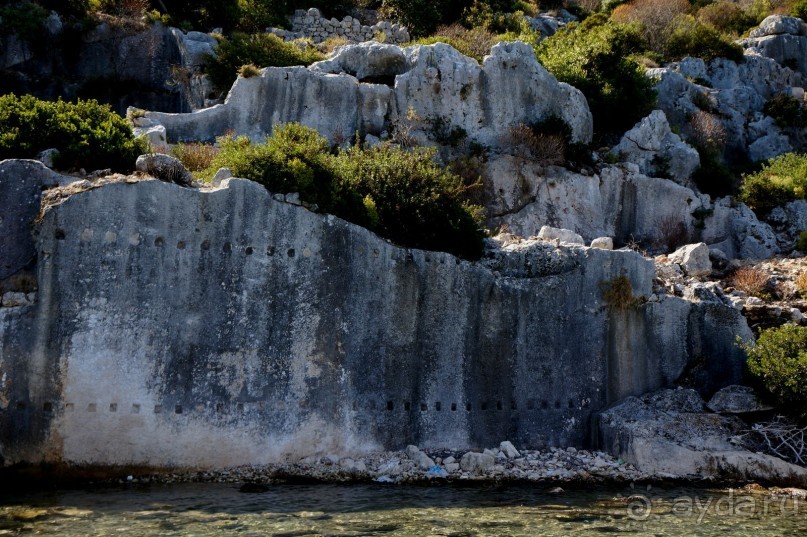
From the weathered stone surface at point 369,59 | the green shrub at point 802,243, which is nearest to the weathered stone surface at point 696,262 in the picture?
the green shrub at point 802,243

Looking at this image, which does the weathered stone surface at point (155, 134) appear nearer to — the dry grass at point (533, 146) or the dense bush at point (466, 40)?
the dry grass at point (533, 146)

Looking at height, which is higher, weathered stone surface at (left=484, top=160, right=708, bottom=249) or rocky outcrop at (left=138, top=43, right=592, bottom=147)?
rocky outcrop at (left=138, top=43, right=592, bottom=147)

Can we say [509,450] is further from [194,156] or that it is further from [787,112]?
[787,112]

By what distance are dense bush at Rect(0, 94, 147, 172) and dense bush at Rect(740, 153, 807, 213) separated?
56.3ft

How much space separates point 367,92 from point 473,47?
6.55 metres

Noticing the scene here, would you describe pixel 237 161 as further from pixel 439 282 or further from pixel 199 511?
pixel 199 511

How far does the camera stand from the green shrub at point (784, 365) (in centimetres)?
1351

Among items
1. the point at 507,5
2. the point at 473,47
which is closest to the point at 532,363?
the point at 473,47

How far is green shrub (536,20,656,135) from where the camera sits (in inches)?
908

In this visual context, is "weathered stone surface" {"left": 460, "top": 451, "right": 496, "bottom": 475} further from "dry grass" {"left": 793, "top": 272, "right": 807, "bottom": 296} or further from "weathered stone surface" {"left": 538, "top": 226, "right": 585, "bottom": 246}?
"dry grass" {"left": 793, "top": 272, "right": 807, "bottom": 296}

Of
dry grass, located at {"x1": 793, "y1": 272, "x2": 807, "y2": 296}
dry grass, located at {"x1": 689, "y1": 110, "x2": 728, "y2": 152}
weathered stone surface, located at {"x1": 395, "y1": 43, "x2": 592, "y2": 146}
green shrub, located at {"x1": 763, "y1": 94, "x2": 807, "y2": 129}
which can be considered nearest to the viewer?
dry grass, located at {"x1": 793, "y1": 272, "x2": 807, "y2": 296}

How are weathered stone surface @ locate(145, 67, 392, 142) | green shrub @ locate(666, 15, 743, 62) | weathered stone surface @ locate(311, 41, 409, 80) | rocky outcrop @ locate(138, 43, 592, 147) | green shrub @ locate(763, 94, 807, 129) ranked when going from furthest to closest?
green shrub @ locate(666, 15, 743, 62) → green shrub @ locate(763, 94, 807, 129) → weathered stone surface @ locate(311, 41, 409, 80) → rocky outcrop @ locate(138, 43, 592, 147) → weathered stone surface @ locate(145, 67, 392, 142)

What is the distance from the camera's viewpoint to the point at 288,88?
Answer: 1923cm

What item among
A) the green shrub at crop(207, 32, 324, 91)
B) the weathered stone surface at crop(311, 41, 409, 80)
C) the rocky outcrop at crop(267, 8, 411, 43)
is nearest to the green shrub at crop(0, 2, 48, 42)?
the green shrub at crop(207, 32, 324, 91)
